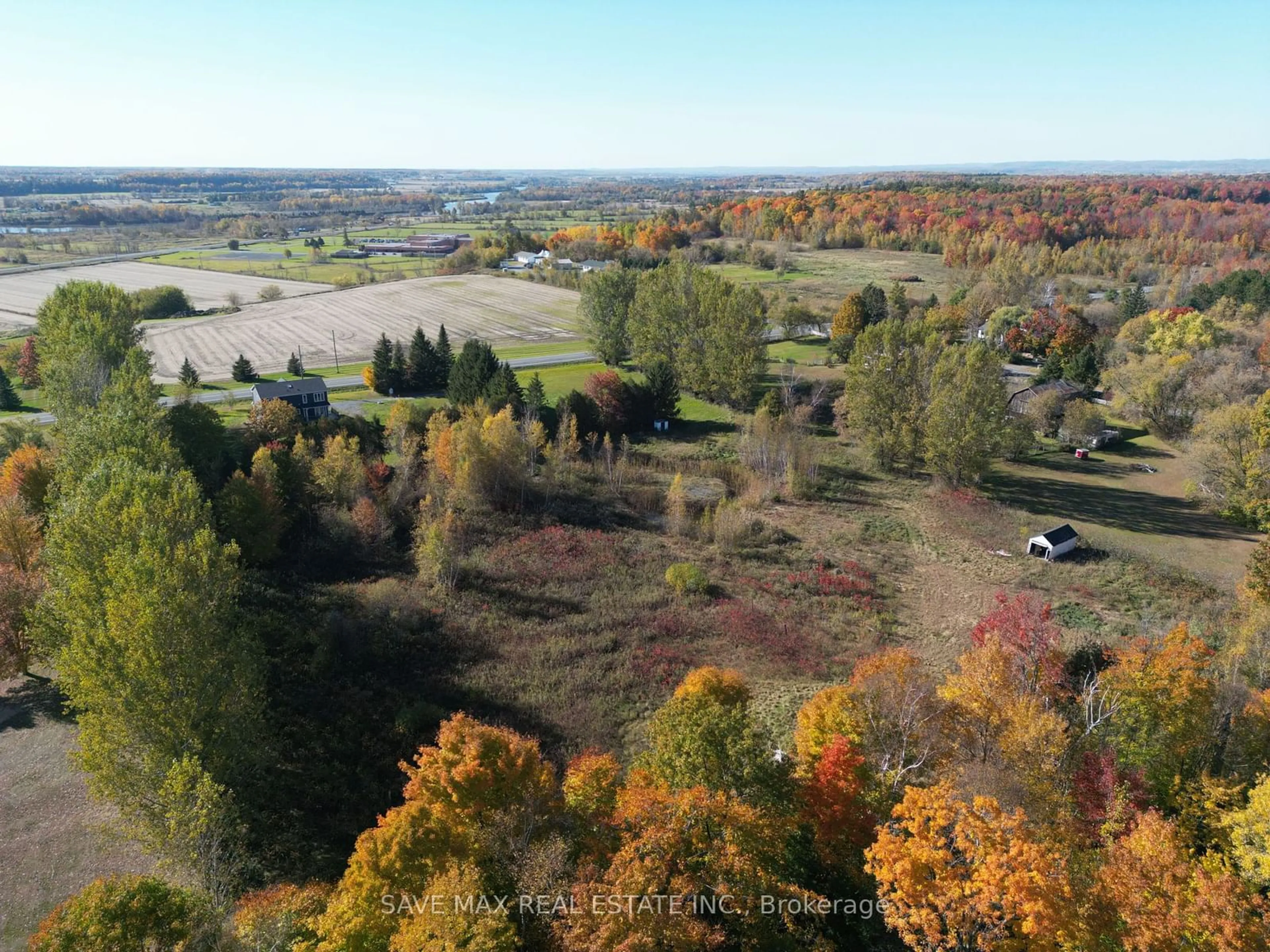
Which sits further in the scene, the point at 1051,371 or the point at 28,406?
the point at 1051,371

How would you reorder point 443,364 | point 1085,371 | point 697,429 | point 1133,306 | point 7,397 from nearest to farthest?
point 7,397, point 697,429, point 1085,371, point 443,364, point 1133,306

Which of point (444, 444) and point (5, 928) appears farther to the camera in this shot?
point (444, 444)

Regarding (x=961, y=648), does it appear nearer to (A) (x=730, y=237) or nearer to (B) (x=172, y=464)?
(B) (x=172, y=464)

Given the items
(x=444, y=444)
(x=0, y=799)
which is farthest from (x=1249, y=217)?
(x=0, y=799)

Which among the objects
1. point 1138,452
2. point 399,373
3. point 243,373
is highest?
point 399,373

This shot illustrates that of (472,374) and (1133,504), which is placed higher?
(472,374)

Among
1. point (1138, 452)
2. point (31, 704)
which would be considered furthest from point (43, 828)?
point (1138, 452)

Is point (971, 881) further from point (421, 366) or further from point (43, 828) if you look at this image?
point (421, 366)

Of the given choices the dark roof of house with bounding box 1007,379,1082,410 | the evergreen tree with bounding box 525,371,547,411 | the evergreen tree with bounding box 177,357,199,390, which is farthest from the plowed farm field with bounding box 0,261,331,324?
the dark roof of house with bounding box 1007,379,1082,410
